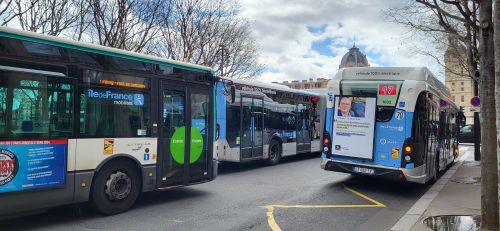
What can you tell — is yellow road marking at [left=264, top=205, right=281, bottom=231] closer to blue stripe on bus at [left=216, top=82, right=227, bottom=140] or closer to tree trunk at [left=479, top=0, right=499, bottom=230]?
tree trunk at [left=479, top=0, right=499, bottom=230]

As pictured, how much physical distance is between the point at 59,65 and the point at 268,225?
13.5ft

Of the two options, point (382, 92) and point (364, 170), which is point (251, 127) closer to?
point (364, 170)

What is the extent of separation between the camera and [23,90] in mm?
6184

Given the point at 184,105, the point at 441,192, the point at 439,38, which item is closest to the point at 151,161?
the point at 184,105

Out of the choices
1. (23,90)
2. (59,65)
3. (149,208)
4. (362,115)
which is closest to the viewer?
(23,90)

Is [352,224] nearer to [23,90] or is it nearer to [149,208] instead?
[149,208]

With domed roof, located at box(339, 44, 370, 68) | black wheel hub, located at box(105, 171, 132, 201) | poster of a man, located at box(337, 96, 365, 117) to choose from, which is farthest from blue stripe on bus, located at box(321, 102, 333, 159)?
domed roof, located at box(339, 44, 370, 68)

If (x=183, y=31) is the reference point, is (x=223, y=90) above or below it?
below

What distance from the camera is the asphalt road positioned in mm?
6996

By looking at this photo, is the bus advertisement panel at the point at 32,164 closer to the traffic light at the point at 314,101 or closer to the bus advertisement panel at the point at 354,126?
the bus advertisement panel at the point at 354,126

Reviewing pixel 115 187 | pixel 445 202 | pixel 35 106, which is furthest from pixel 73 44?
pixel 445 202

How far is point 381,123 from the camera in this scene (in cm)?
1031

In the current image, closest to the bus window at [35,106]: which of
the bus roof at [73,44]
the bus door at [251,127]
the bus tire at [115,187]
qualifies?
the bus roof at [73,44]

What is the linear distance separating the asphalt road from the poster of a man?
1.91m
